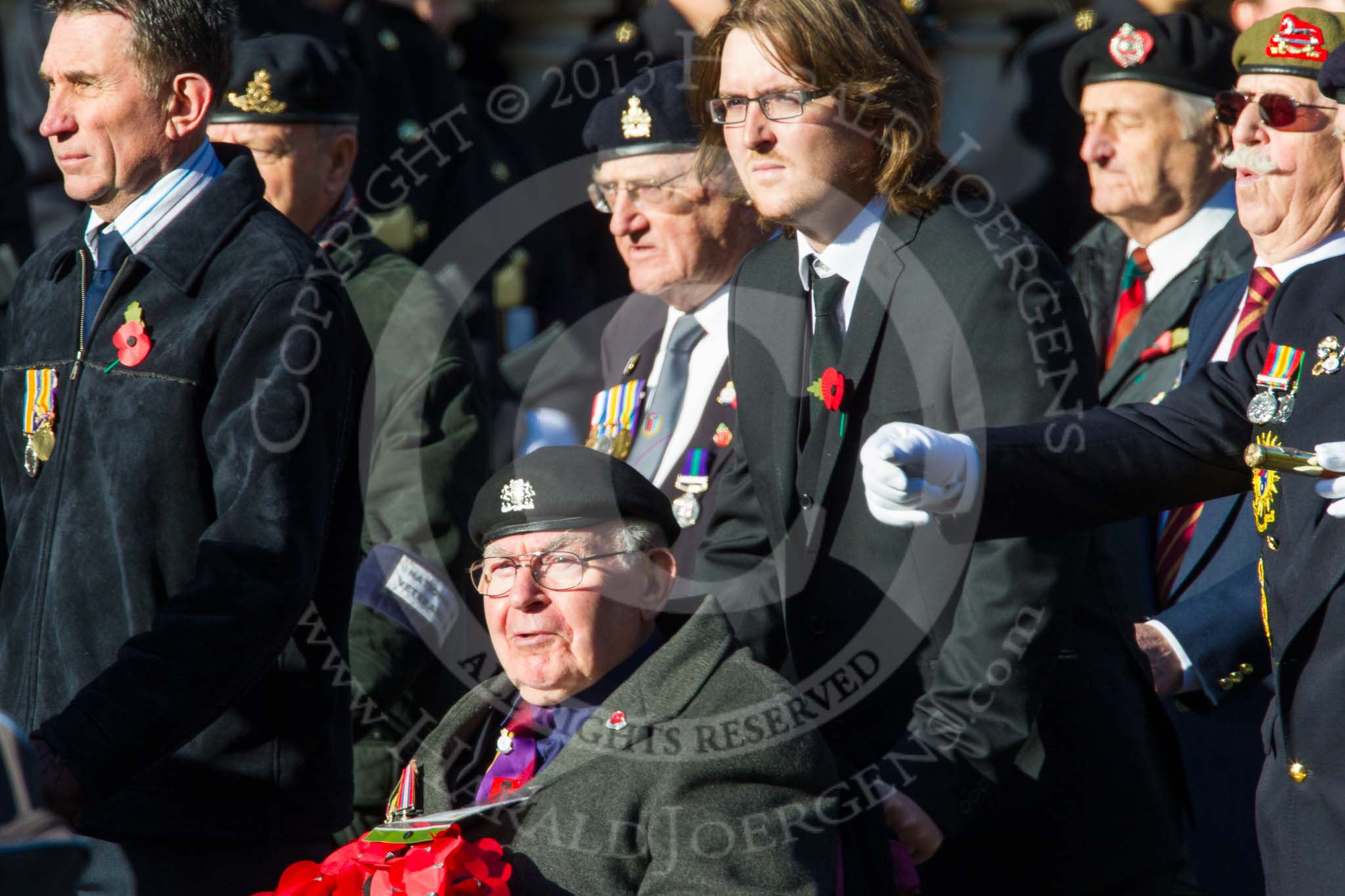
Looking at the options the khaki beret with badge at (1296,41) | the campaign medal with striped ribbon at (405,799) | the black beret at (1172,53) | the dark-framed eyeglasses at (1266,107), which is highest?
the black beret at (1172,53)

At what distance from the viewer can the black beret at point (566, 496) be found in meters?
3.55

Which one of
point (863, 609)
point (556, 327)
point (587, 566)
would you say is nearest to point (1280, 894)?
point (863, 609)

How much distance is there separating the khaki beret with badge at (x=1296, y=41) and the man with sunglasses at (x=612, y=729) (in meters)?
1.91

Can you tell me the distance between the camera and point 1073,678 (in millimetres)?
3670

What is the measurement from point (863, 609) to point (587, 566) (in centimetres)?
54

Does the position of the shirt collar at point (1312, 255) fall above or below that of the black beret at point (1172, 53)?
below

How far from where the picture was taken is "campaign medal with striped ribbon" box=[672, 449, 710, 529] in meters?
4.49

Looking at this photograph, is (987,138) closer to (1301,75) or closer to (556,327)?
(556,327)

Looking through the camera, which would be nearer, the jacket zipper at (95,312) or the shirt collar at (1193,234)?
the jacket zipper at (95,312)

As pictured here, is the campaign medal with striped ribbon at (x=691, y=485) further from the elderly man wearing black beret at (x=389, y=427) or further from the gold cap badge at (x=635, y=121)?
the gold cap badge at (x=635, y=121)

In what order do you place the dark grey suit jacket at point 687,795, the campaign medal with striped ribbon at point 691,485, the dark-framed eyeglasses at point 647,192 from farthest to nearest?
the dark-framed eyeglasses at point 647,192, the campaign medal with striped ribbon at point 691,485, the dark grey suit jacket at point 687,795

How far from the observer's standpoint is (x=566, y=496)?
355 centimetres

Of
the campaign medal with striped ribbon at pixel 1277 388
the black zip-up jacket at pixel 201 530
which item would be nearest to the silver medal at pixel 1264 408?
the campaign medal with striped ribbon at pixel 1277 388

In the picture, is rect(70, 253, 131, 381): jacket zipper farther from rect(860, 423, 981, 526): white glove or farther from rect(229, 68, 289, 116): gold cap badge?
rect(229, 68, 289, 116): gold cap badge
